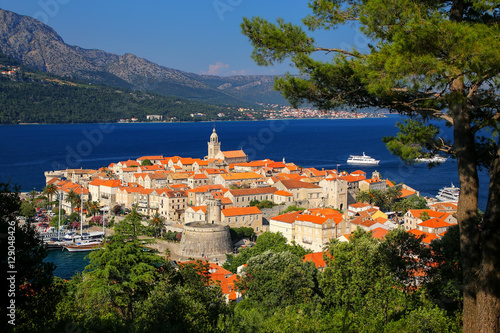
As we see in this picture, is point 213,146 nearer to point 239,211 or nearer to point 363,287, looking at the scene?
point 239,211

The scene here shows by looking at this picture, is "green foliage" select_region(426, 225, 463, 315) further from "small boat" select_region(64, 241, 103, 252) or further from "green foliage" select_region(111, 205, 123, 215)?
"green foliage" select_region(111, 205, 123, 215)

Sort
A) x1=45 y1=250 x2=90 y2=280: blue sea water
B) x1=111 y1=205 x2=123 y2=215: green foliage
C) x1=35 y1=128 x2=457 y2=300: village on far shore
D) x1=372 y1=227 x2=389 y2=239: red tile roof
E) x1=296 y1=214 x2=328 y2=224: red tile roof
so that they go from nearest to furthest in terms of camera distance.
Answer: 1. x1=372 y1=227 x2=389 y2=239: red tile roof
2. x1=45 y1=250 x2=90 y2=280: blue sea water
3. x1=296 y1=214 x2=328 y2=224: red tile roof
4. x1=35 y1=128 x2=457 y2=300: village on far shore
5. x1=111 y1=205 x2=123 y2=215: green foliage

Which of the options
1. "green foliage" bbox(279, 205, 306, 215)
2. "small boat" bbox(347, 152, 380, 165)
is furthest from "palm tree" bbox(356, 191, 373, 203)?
"small boat" bbox(347, 152, 380, 165)

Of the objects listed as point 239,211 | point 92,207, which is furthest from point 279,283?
point 92,207

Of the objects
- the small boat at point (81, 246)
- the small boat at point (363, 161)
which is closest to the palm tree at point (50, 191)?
the small boat at point (81, 246)

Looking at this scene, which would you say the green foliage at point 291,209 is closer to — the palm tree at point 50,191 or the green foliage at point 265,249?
the green foliage at point 265,249

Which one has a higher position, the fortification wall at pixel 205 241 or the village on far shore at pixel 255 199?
the village on far shore at pixel 255 199

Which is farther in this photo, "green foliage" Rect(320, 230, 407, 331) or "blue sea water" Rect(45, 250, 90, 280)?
"blue sea water" Rect(45, 250, 90, 280)
